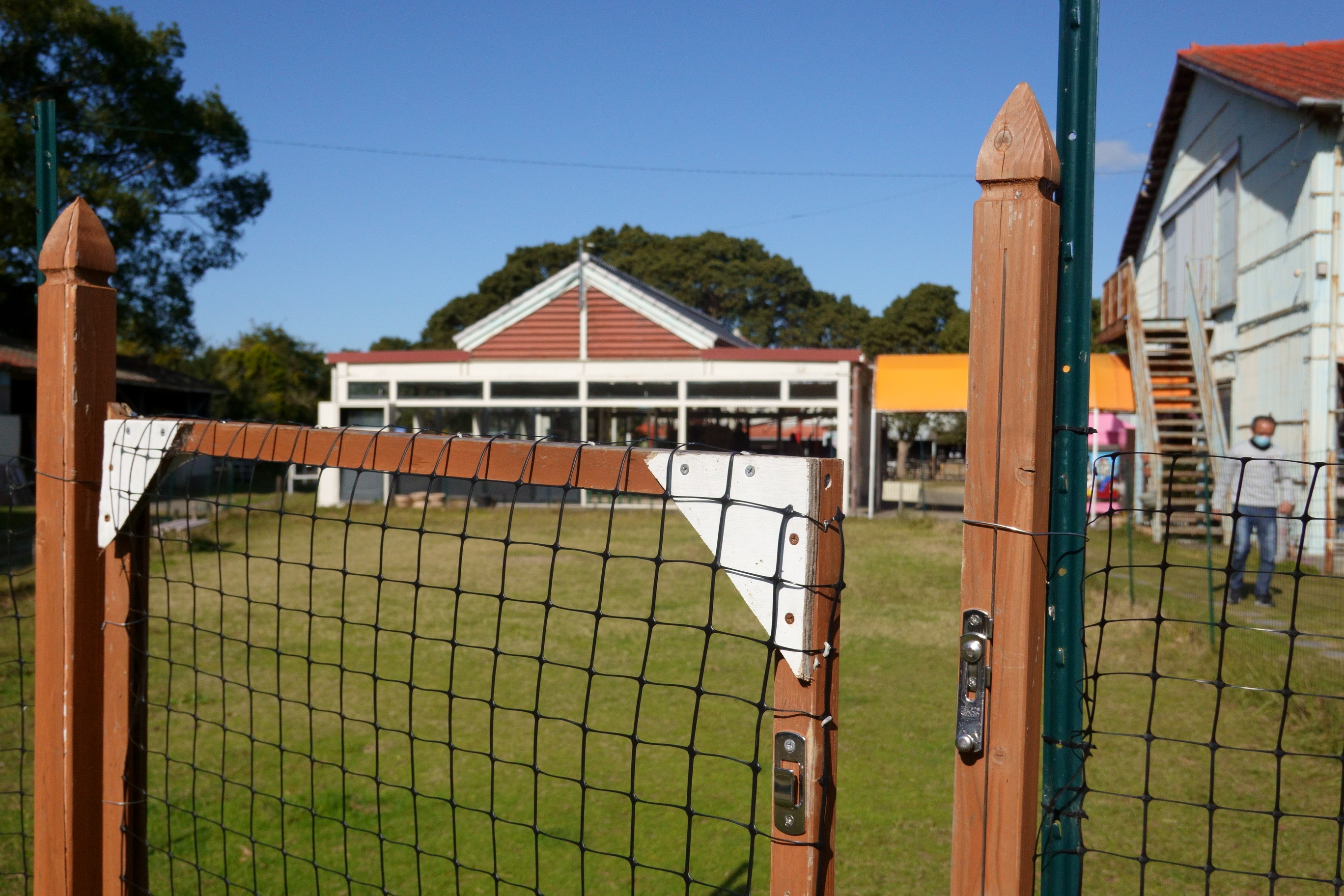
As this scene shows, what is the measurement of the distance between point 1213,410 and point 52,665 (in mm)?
15829

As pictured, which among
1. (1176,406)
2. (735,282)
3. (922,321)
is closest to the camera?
(1176,406)

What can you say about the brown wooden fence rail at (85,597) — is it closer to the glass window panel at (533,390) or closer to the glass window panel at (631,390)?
the glass window panel at (631,390)

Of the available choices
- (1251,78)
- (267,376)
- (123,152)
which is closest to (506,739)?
(1251,78)

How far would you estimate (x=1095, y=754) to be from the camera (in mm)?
4836

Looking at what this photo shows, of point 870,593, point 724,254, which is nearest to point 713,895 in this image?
point 870,593

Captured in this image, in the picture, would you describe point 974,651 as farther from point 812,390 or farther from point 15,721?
point 812,390

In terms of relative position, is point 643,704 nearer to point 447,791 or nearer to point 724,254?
point 447,791

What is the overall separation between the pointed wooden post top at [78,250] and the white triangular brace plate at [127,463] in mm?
357

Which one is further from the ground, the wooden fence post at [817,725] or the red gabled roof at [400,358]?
the red gabled roof at [400,358]

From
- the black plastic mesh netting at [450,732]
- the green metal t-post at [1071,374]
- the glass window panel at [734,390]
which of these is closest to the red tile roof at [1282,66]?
the glass window panel at [734,390]

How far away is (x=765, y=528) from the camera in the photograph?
61.9 inches

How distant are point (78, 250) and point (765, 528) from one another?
1831mm

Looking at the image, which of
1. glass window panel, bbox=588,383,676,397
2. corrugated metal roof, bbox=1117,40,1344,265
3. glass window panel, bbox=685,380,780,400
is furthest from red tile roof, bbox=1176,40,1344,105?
glass window panel, bbox=588,383,676,397

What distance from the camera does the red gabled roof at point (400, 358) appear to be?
21.0 meters
